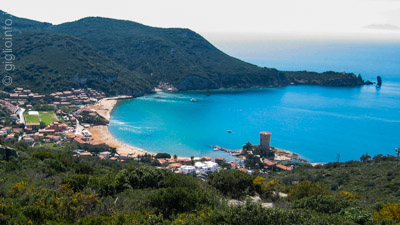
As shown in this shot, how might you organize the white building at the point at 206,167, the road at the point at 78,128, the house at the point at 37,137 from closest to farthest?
the white building at the point at 206,167
the house at the point at 37,137
the road at the point at 78,128

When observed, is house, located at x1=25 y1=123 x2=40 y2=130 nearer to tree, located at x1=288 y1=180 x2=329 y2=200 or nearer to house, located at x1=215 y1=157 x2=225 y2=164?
house, located at x1=215 y1=157 x2=225 y2=164

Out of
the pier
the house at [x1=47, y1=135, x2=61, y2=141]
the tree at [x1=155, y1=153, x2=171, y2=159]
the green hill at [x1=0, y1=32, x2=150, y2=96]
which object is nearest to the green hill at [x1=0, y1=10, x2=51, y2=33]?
the green hill at [x1=0, y1=32, x2=150, y2=96]

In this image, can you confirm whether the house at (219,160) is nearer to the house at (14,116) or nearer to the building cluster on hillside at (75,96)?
the house at (14,116)

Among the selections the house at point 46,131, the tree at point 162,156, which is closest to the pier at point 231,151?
the tree at point 162,156

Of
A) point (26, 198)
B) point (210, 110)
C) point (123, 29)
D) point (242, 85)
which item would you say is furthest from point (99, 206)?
point (123, 29)

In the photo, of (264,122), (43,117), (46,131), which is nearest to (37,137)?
(46,131)
